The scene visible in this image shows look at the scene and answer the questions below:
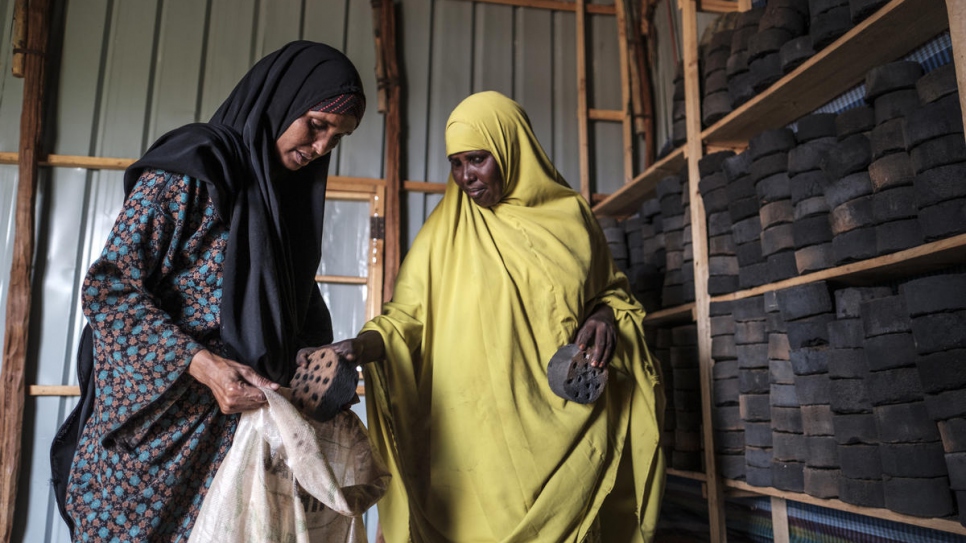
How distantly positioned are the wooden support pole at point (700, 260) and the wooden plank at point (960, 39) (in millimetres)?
1576

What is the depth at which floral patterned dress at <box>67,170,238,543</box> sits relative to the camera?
1411mm

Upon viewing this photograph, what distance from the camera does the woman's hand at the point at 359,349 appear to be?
1.74 metres

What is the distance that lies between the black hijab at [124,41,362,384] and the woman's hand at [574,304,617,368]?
0.86m

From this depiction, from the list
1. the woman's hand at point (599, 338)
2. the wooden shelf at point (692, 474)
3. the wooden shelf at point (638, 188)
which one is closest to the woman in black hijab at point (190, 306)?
the woman's hand at point (599, 338)

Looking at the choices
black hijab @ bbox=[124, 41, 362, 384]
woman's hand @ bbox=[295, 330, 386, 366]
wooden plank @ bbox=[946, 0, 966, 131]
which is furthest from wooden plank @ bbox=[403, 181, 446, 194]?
wooden plank @ bbox=[946, 0, 966, 131]

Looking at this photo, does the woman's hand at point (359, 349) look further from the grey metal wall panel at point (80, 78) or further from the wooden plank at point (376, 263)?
the grey metal wall panel at point (80, 78)

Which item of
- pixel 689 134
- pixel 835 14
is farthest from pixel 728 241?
pixel 835 14

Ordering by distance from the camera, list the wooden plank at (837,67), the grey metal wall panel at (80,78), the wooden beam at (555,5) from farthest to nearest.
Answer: the wooden beam at (555,5)
the grey metal wall panel at (80,78)
the wooden plank at (837,67)

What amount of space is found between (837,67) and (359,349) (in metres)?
2.19

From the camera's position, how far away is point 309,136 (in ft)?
5.53

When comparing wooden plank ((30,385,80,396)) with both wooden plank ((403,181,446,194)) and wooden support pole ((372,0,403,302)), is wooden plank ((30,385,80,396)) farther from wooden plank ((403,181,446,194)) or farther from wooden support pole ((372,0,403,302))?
wooden plank ((403,181,446,194))

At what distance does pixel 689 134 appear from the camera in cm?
366

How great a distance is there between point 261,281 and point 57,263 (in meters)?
3.64

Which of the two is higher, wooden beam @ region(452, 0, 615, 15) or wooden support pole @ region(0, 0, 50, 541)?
wooden beam @ region(452, 0, 615, 15)
